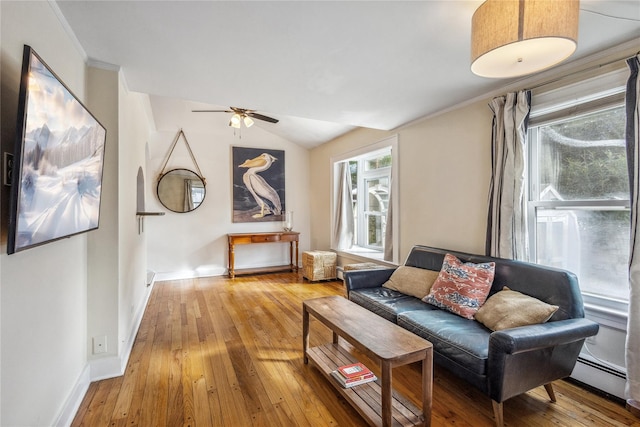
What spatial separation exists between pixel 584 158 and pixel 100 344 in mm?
3741

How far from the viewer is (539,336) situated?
63.1 inches

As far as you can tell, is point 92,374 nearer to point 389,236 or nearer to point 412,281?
point 412,281

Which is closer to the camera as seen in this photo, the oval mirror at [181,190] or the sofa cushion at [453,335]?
the sofa cushion at [453,335]

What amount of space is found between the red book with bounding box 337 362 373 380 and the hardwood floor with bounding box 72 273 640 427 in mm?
153

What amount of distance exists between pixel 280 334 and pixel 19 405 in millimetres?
1929

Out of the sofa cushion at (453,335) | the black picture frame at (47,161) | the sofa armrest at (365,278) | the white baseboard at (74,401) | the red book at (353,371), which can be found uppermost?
the black picture frame at (47,161)

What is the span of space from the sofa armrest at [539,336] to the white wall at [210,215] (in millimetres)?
4733

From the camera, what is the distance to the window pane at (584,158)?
1998mm

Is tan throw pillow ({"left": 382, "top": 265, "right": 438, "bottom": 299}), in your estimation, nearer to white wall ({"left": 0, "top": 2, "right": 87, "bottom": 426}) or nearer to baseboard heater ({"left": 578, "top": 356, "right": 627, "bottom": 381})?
baseboard heater ({"left": 578, "top": 356, "right": 627, "bottom": 381})

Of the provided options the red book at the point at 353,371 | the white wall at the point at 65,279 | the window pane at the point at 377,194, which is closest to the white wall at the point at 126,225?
the white wall at the point at 65,279

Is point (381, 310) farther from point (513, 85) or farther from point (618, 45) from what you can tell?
point (618, 45)

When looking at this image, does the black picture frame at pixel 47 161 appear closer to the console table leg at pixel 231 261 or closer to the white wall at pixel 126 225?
the white wall at pixel 126 225

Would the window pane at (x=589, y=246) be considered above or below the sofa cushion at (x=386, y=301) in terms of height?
above

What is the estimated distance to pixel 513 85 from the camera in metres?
2.50
